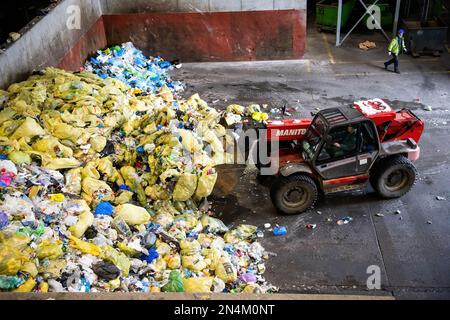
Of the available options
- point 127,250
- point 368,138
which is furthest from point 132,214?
point 368,138

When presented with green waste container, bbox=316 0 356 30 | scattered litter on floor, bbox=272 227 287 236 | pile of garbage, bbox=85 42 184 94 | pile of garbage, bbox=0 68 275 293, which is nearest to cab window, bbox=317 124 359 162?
scattered litter on floor, bbox=272 227 287 236

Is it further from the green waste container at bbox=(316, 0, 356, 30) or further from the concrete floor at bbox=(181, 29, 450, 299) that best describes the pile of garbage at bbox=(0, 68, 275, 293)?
the green waste container at bbox=(316, 0, 356, 30)

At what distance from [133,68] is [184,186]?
6276 millimetres

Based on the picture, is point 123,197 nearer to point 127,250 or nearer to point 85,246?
point 127,250

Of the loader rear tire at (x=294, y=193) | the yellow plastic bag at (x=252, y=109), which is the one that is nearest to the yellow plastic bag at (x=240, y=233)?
the loader rear tire at (x=294, y=193)

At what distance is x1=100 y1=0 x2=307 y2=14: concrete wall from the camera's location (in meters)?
13.4

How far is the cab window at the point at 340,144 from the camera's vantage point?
7215 millimetres

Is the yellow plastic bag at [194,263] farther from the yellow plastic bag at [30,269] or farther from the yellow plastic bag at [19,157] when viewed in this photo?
the yellow plastic bag at [19,157]

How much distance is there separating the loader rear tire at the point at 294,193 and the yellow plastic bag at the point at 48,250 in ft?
11.4

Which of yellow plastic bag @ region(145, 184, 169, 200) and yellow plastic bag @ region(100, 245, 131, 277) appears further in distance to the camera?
yellow plastic bag @ region(145, 184, 169, 200)

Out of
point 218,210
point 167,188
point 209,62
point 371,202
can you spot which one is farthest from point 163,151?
point 209,62

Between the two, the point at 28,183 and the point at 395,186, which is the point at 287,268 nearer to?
the point at 395,186

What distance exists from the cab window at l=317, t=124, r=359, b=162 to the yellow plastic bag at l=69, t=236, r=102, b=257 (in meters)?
3.66
